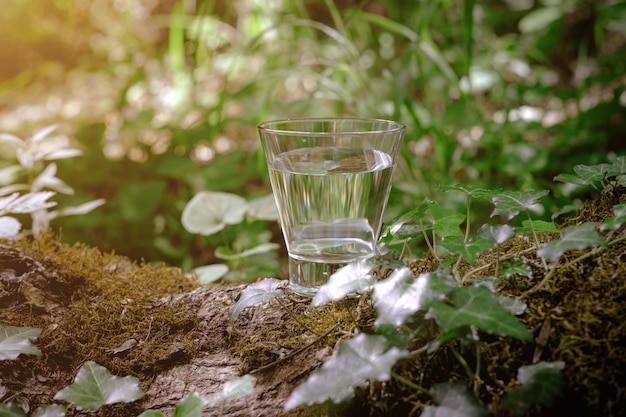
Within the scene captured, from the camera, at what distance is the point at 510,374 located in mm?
670

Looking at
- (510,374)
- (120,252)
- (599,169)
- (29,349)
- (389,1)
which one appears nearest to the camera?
(510,374)

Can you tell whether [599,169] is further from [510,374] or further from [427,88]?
[427,88]

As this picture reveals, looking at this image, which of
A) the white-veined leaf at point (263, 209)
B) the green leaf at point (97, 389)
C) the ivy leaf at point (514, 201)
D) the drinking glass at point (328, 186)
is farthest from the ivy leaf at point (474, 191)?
the white-veined leaf at point (263, 209)

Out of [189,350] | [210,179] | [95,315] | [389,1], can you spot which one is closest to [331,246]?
[189,350]

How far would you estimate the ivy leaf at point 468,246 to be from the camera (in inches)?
28.6

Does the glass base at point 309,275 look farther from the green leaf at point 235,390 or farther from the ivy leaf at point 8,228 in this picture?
the ivy leaf at point 8,228

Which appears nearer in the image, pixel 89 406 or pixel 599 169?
pixel 89 406

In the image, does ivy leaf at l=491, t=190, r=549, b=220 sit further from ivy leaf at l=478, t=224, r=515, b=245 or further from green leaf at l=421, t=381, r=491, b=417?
green leaf at l=421, t=381, r=491, b=417

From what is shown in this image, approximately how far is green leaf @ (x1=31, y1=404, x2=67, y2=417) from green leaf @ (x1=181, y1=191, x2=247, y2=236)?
0.60 m

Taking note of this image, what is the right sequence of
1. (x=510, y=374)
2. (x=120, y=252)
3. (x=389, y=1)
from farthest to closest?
1. (x=389, y=1)
2. (x=120, y=252)
3. (x=510, y=374)

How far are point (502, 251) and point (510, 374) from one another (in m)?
0.30

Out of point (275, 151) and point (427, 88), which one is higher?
point (275, 151)

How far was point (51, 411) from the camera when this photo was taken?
0.74 meters

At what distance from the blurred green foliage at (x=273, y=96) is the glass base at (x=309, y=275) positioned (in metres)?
0.47
